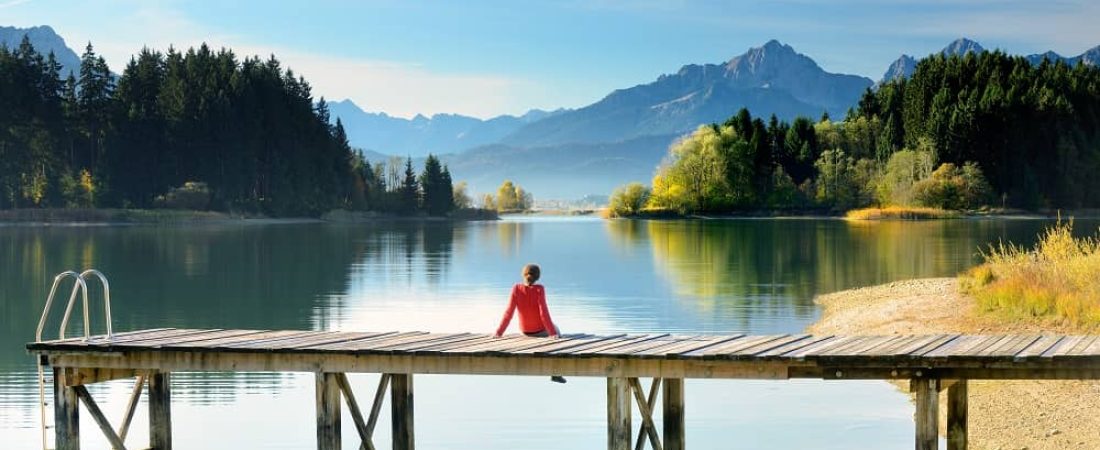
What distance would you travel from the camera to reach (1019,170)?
139m

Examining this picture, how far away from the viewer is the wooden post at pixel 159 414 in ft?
52.2

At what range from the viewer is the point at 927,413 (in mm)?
13523

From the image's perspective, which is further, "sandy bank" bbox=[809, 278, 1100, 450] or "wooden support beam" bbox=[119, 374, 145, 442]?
"sandy bank" bbox=[809, 278, 1100, 450]

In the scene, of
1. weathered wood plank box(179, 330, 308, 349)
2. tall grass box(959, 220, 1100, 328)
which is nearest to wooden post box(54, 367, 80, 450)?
weathered wood plank box(179, 330, 308, 349)

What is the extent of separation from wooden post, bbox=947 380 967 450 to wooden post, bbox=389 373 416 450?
19.2ft

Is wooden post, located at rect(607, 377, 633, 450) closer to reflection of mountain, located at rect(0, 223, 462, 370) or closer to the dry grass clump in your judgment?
reflection of mountain, located at rect(0, 223, 462, 370)

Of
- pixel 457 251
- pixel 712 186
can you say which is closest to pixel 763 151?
pixel 712 186

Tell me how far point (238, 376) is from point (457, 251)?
172ft

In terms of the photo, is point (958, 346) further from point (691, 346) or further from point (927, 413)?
point (691, 346)

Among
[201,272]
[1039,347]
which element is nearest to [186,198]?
[201,272]

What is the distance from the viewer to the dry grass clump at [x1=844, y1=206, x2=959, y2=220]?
427ft

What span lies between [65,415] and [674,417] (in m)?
6.65

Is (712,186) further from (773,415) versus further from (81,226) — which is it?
(773,415)

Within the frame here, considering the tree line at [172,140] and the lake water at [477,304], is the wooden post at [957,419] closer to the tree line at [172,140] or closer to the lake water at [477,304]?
the lake water at [477,304]
